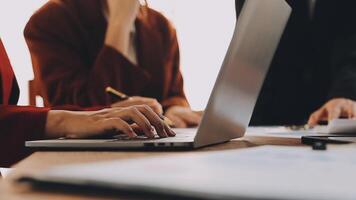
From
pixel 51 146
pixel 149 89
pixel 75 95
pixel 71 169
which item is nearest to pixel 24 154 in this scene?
pixel 51 146

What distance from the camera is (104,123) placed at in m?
Result: 0.62

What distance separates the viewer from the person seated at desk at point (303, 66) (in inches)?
59.4

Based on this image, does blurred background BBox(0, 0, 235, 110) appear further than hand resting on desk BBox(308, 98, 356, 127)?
Yes

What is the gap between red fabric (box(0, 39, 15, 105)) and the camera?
80cm

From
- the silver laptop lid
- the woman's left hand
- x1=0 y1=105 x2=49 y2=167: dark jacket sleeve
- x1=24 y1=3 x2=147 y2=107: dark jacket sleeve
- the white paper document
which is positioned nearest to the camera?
the white paper document

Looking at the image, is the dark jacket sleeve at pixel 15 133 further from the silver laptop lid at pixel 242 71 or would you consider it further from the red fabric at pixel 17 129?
the silver laptop lid at pixel 242 71

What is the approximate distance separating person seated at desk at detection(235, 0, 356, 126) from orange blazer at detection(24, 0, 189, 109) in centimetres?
34

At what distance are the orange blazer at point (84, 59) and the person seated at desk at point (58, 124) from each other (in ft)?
2.78

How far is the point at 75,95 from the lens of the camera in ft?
4.92

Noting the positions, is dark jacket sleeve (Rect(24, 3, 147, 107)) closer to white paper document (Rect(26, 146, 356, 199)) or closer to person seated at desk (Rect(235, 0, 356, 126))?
person seated at desk (Rect(235, 0, 356, 126))

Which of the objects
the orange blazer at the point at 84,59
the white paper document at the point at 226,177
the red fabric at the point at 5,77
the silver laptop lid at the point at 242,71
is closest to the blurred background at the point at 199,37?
the orange blazer at the point at 84,59

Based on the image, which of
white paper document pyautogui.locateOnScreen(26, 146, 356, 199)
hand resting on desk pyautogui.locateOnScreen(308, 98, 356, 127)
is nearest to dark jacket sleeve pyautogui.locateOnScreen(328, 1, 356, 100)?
hand resting on desk pyautogui.locateOnScreen(308, 98, 356, 127)

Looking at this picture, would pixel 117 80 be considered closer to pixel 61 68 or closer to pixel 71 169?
pixel 61 68

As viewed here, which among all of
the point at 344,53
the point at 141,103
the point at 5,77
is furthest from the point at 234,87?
the point at 344,53
